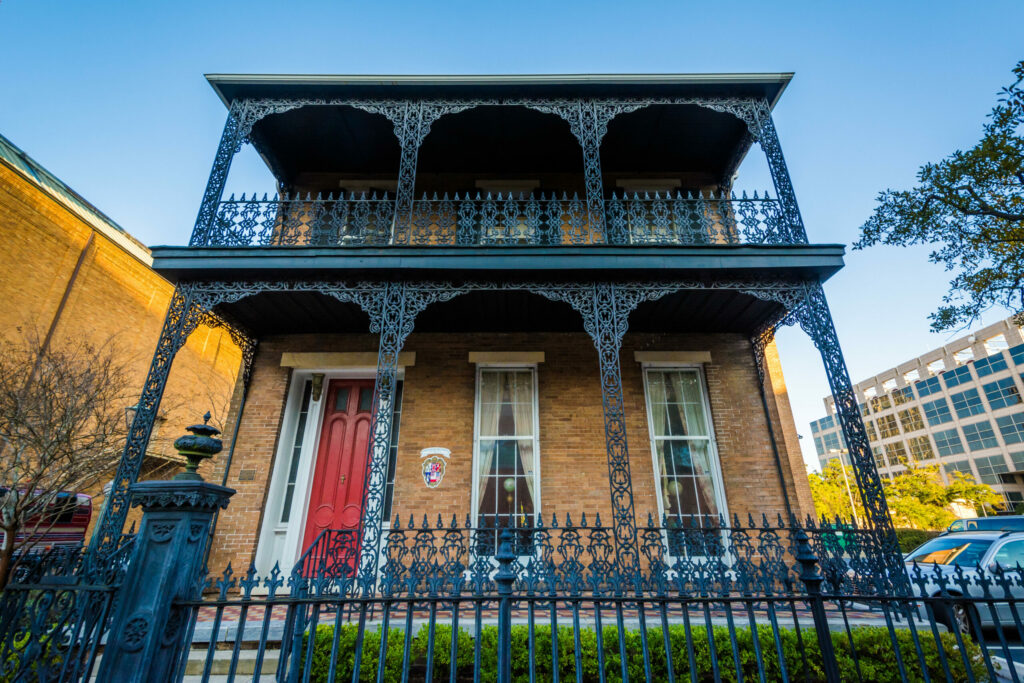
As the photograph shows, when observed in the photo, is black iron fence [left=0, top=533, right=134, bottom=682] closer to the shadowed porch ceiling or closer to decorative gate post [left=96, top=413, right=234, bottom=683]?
decorative gate post [left=96, top=413, right=234, bottom=683]

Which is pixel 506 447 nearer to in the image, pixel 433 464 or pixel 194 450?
pixel 433 464

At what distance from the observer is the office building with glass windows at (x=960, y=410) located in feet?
140

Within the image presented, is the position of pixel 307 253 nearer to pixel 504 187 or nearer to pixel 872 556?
pixel 504 187

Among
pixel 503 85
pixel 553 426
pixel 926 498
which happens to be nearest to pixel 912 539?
pixel 926 498

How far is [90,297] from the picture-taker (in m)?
11.9

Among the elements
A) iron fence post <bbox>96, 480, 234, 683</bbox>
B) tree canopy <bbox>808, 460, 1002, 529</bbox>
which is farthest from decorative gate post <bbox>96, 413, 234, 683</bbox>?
tree canopy <bbox>808, 460, 1002, 529</bbox>

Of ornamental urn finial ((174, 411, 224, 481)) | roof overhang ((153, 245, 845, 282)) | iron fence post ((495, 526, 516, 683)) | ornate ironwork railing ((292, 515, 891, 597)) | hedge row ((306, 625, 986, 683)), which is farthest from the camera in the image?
roof overhang ((153, 245, 845, 282))

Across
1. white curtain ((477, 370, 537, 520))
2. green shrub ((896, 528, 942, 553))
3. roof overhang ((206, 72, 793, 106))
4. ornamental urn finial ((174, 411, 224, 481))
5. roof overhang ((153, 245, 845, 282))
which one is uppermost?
roof overhang ((206, 72, 793, 106))

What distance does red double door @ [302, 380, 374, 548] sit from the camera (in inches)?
285

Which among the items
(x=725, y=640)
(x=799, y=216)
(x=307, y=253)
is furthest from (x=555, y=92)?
(x=725, y=640)

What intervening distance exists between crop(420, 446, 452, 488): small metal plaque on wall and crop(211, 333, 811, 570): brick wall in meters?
0.09

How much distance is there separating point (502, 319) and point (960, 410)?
6255cm

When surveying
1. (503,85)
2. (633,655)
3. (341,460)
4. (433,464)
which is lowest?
(633,655)

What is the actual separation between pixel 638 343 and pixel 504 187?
397 cm
